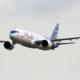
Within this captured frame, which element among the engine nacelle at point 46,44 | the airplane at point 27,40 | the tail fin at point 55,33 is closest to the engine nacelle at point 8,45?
the airplane at point 27,40

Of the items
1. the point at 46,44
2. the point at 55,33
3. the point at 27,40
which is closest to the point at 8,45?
the point at 27,40

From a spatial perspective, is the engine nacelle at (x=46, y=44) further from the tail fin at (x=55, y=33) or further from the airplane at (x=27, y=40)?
the tail fin at (x=55, y=33)

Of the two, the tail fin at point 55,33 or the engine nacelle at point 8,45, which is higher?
the tail fin at point 55,33

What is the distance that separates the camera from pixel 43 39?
14275 cm

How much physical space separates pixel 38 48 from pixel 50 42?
12.3ft

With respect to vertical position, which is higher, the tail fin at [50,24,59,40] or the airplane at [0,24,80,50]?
the tail fin at [50,24,59,40]

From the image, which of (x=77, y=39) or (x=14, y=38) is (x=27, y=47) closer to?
(x=14, y=38)

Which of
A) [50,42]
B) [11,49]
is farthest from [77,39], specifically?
[11,49]

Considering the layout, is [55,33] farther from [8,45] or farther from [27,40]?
[27,40]

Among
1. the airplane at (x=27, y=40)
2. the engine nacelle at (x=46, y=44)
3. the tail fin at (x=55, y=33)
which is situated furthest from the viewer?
the tail fin at (x=55, y=33)

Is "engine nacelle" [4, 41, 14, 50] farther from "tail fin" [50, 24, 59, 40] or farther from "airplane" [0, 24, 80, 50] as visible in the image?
"tail fin" [50, 24, 59, 40]

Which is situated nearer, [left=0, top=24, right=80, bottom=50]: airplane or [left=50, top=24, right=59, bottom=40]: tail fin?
[left=0, top=24, right=80, bottom=50]: airplane

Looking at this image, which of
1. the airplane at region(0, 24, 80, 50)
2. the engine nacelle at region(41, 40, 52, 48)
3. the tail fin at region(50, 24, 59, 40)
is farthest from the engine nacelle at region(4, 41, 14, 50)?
the tail fin at region(50, 24, 59, 40)

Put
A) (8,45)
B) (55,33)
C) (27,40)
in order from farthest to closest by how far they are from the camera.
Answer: (55,33) → (8,45) → (27,40)
